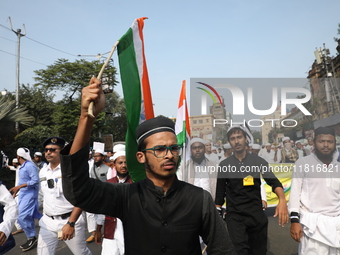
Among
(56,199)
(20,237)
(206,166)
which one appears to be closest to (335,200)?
(206,166)

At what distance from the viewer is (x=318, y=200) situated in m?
3.75

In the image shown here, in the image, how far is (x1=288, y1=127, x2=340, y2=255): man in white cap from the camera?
3.63 m

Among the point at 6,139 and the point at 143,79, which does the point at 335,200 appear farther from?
the point at 6,139

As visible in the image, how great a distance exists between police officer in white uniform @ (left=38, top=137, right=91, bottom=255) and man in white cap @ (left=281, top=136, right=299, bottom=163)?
9.41ft

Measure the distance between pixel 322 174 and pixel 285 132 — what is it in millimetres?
933

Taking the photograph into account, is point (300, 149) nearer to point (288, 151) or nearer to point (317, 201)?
point (288, 151)

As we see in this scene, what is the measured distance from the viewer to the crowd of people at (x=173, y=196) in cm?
178

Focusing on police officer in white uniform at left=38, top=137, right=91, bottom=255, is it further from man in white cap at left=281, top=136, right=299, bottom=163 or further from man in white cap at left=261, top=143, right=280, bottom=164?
man in white cap at left=281, top=136, right=299, bottom=163

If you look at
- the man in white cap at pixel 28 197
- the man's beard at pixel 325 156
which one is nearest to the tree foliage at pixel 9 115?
the man in white cap at pixel 28 197

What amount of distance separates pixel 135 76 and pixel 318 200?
254 cm

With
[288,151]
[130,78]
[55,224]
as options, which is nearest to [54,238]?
[55,224]

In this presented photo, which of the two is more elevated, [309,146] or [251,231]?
[309,146]

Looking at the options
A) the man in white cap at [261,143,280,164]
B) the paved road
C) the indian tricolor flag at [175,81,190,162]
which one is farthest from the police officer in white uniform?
the man in white cap at [261,143,280,164]

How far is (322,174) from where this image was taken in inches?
149
